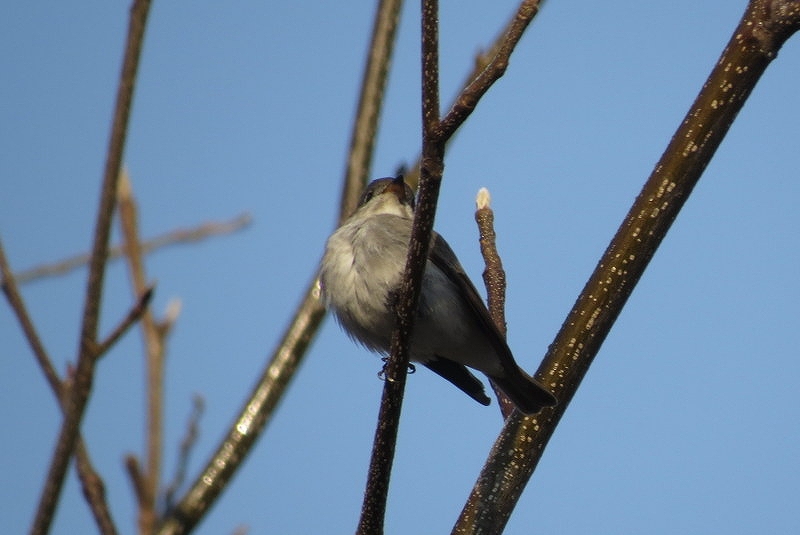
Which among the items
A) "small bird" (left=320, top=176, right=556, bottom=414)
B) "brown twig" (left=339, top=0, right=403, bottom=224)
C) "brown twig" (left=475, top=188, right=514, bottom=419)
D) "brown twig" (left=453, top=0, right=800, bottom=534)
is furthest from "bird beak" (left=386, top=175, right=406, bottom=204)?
"brown twig" (left=453, top=0, right=800, bottom=534)

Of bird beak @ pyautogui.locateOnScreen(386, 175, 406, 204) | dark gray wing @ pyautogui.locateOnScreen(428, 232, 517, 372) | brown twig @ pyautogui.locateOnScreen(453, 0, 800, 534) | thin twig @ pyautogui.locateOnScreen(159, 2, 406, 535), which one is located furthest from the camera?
bird beak @ pyautogui.locateOnScreen(386, 175, 406, 204)

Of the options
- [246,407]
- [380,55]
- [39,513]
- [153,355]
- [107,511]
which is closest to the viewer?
[39,513]

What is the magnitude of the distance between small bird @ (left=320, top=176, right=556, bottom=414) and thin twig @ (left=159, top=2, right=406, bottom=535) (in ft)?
0.87

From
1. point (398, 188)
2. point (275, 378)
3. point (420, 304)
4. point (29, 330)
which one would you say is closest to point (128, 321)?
point (29, 330)

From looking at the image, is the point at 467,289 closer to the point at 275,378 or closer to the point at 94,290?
the point at 275,378

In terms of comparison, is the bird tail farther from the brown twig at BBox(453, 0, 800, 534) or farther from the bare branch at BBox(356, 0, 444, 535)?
the bare branch at BBox(356, 0, 444, 535)

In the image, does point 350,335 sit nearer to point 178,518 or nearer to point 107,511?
point 178,518

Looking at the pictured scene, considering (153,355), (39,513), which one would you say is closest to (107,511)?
(39,513)

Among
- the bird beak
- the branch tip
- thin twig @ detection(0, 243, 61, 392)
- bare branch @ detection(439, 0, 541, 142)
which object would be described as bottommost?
thin twig @ detection(0, 243, 61, 392)

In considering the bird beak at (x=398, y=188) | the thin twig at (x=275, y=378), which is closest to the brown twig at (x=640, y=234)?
the thin twig at (x=275, y=378)

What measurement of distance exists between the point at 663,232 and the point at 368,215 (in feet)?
7.48

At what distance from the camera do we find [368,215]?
5.59 metres

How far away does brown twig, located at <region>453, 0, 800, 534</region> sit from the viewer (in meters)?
3.46

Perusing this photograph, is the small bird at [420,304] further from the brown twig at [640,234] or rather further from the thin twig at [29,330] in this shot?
the thin twig at [29,330]
